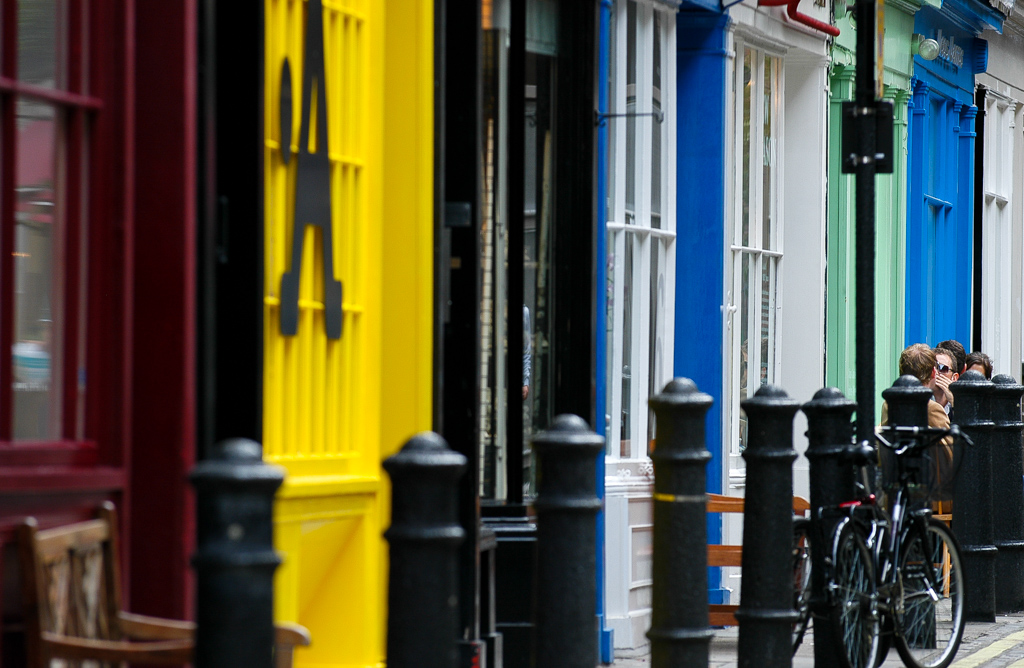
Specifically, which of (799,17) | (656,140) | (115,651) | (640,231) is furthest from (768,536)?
(799,17)

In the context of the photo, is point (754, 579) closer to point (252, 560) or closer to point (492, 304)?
point (492, 304)

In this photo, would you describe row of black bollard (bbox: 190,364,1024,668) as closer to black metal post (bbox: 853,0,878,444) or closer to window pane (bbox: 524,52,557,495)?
black metal post (bbox: 853,0,878,444)

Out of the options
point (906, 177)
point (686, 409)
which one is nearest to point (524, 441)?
point (686, 409)

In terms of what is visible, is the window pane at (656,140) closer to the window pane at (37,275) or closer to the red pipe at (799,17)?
the red pipe at (799,17)

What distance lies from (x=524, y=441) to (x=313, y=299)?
2.33 metres

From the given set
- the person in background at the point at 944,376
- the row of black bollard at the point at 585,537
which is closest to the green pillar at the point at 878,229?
the person in background at the point at 944,376

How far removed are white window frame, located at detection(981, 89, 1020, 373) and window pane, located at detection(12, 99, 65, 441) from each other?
1556 centimetres

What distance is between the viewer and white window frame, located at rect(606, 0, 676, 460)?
972 cm

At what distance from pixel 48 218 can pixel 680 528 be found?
2.10 m

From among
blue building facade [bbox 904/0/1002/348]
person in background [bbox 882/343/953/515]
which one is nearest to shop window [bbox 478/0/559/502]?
person in background [bbox 882/343/953/515]

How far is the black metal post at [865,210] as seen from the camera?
780cm

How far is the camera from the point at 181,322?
4.78 meters

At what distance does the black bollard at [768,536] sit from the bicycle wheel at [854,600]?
124cm

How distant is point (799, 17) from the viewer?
11891 mm
